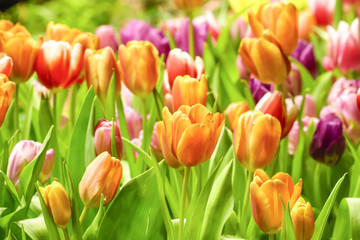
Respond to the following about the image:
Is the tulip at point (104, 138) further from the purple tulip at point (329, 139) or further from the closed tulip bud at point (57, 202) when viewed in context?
the purple tulip at point (329, 139)

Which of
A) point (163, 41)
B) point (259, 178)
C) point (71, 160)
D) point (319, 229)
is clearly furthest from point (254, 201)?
point (163, 41)

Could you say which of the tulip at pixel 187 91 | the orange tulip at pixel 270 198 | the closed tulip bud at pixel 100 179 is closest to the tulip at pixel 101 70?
the tulip at pixel 187 91

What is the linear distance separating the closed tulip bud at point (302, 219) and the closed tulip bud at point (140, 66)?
1.32 ft

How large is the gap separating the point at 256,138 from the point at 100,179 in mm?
225

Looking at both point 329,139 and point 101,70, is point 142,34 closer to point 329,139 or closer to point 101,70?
point 101,70

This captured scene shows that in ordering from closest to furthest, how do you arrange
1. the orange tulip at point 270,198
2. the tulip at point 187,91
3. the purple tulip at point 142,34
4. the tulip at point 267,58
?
the orange tulip at point 270,198, the tulip at point 187,91, the tulip at point 267,58, the purple tulip at point 142,34

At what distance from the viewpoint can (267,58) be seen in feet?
3.40

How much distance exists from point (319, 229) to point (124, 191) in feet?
0.97

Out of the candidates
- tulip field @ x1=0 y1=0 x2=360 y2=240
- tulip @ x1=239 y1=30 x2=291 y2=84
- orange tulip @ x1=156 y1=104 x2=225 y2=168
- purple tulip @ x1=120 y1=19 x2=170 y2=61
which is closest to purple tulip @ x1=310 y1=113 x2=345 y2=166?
tulip field @ x1=0 y1=0 x2=360 y2=240

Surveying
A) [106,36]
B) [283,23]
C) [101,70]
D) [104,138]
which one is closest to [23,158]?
[104,138]

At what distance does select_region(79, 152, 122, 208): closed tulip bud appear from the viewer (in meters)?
0.80

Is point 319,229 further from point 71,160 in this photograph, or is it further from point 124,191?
point 71,160

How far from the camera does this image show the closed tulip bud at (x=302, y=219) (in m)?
0.77

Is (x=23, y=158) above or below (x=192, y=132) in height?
below
